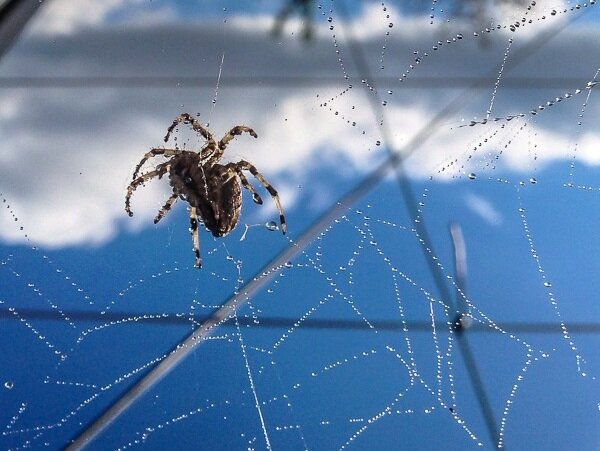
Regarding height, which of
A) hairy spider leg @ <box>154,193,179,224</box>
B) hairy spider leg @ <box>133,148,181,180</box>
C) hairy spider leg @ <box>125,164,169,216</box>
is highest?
hairy spider leg @ <box>133,148,181,180</box>

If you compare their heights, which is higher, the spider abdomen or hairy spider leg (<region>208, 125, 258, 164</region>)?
hairy spider leg (<region>208, 125, 258, 164</region>)

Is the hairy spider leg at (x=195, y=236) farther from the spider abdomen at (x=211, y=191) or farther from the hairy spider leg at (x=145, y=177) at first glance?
the hairy spider leg at (x=145, y=177)

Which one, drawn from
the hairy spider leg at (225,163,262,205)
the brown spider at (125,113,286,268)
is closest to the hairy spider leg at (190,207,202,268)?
the brown spider at (125,113,286,268)

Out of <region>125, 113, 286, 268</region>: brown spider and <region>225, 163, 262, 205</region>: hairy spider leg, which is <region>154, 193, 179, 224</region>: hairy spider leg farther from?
<region>225, 163, 262, 205</region>: hairy spider leg

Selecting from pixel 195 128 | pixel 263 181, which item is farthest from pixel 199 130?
pixel 263 181

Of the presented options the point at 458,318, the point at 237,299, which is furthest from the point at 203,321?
the point at 458,318

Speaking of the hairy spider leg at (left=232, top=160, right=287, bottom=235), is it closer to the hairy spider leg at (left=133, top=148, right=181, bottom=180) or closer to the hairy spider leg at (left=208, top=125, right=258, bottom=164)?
the hairy spider leg at (left=208, top=125, right=258, bottom=164)

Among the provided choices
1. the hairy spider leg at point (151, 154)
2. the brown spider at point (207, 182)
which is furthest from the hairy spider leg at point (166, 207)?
the hairy spider leg at point (151, 154)
